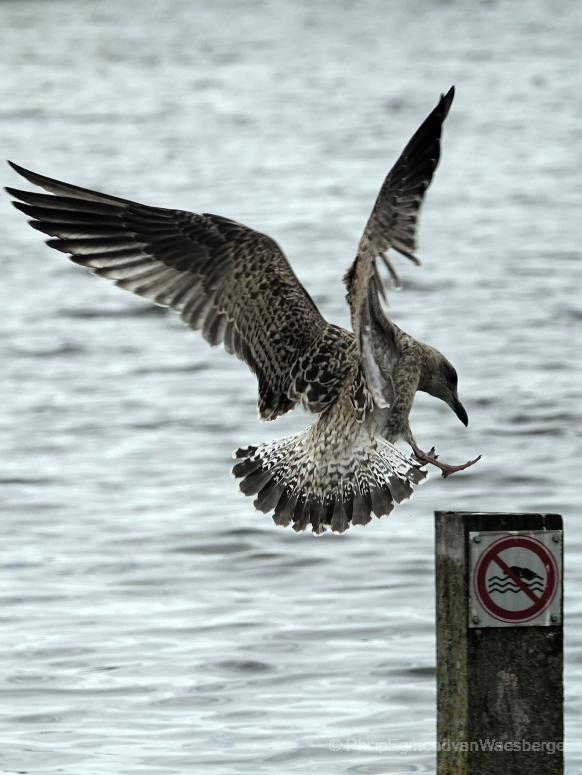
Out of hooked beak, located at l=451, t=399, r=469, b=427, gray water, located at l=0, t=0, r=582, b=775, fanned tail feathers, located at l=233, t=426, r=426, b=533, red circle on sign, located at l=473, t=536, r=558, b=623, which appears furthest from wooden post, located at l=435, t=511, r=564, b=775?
hooked beak, located at l=451, t=399, r=469, b=427

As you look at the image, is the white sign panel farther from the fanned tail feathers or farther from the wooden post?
the fanned tail feathers

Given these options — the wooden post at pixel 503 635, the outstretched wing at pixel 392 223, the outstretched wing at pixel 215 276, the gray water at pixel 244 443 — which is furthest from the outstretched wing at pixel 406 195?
the gray water at pixel 244 443

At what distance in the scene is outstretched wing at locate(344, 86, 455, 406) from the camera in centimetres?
546

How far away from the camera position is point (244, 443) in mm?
10836

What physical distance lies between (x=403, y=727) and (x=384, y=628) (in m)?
1.06

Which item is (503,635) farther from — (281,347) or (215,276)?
(215,276)

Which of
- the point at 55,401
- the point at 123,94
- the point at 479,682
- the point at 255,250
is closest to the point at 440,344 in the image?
the point at 55,401

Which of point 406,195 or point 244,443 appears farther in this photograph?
point 244,443

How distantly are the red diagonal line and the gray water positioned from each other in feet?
4.69

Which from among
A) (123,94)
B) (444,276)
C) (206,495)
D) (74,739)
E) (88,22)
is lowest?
(74,739)

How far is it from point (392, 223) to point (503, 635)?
57.3 inches

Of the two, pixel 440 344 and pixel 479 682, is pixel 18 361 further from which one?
pixel 479 682

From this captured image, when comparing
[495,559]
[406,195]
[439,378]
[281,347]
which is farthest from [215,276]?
[495,559]

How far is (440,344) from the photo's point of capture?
537 inches
